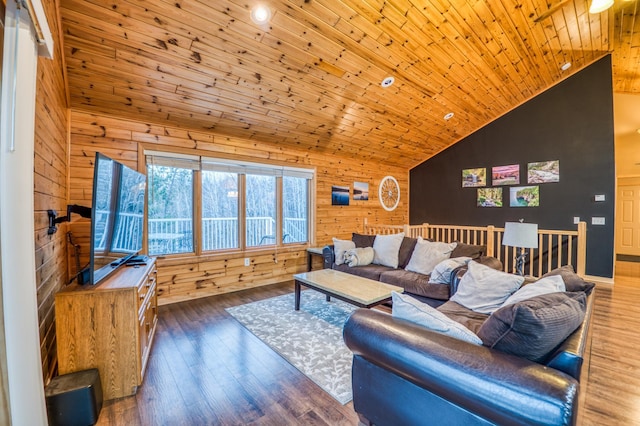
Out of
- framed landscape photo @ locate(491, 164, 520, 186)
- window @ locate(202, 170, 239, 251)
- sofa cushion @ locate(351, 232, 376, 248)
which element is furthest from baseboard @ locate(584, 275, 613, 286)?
window @ locate(202, 170, 239, 251)

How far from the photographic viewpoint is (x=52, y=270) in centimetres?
217

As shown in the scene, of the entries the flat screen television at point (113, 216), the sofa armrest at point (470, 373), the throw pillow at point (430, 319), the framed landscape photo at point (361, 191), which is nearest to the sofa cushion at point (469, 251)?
the throw pillow at point (430, 319)

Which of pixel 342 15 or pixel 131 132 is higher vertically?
pixel 342 15

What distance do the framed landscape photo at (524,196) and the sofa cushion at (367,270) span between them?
3654 mm

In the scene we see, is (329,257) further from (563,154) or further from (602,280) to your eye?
(563,154)

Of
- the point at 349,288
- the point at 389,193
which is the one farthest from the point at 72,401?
the point at 389,193

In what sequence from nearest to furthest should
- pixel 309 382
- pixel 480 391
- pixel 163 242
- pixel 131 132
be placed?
1. pixel 480 391
2. pixel 309 382
3. pixel 131 132
4. pixel 163 242

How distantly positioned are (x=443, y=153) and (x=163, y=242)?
6.22 meters

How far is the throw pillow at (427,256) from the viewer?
358 cm

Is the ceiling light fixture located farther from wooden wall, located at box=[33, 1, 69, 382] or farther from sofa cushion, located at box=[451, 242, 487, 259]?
wooden wall, located at box=[33, 1, 69, 382]

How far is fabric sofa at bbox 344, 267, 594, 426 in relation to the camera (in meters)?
0.97

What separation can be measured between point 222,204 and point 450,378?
3902 millimetres

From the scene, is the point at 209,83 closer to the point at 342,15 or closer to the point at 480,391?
the point at 342,15

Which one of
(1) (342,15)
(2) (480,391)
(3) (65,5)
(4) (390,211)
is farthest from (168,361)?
(4) (390,211)
